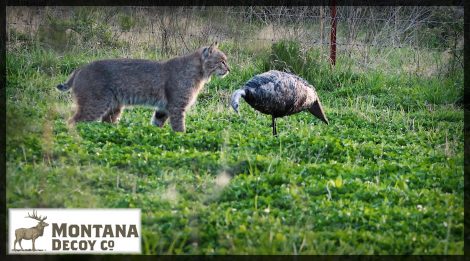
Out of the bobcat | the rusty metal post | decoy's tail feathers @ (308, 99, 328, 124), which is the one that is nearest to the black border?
the rusty metal post

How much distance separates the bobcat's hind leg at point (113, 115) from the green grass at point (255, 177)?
153 millimetres

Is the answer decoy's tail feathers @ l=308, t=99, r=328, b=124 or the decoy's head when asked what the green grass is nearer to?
decoy's tail feathers @ l=308, t=99, r=328, b=124

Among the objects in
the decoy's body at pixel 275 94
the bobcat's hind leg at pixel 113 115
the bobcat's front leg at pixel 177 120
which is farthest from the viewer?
the bobcat's hind leg at pixel 113 115

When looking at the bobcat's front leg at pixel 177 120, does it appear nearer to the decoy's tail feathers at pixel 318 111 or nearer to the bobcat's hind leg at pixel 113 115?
the bobcat's hind leg at pixel 113 115

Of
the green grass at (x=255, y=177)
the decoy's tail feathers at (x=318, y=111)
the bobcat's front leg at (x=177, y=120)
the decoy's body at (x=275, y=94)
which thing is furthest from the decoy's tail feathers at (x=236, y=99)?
the decoy's tail feathers at (x=318, y=111)

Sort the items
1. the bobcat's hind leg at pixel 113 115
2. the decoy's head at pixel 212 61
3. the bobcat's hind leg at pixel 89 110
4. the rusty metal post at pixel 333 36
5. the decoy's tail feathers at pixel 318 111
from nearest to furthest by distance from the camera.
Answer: the bobcat's hind leg at pixel 89 110 < the bobcat's hind leg at pixel 113 115 < the decoy's head at pixel 212 61 < the decoy's tail feathers at pixel 318 111 < the rusty metal post at pixel 333 36

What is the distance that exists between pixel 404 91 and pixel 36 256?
885 centimetres

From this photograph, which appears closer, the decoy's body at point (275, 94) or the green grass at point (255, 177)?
the green grass at point (255, 177)

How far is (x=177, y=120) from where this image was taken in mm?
10180

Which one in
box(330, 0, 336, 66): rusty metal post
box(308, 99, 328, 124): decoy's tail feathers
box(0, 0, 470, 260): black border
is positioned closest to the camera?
box(0, 0, 470, 260): black border

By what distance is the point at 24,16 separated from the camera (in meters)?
16.3

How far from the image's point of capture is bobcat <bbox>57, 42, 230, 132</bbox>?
9.95m

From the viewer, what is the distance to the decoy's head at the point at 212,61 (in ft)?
34.4

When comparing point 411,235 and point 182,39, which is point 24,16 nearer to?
point 182,39
